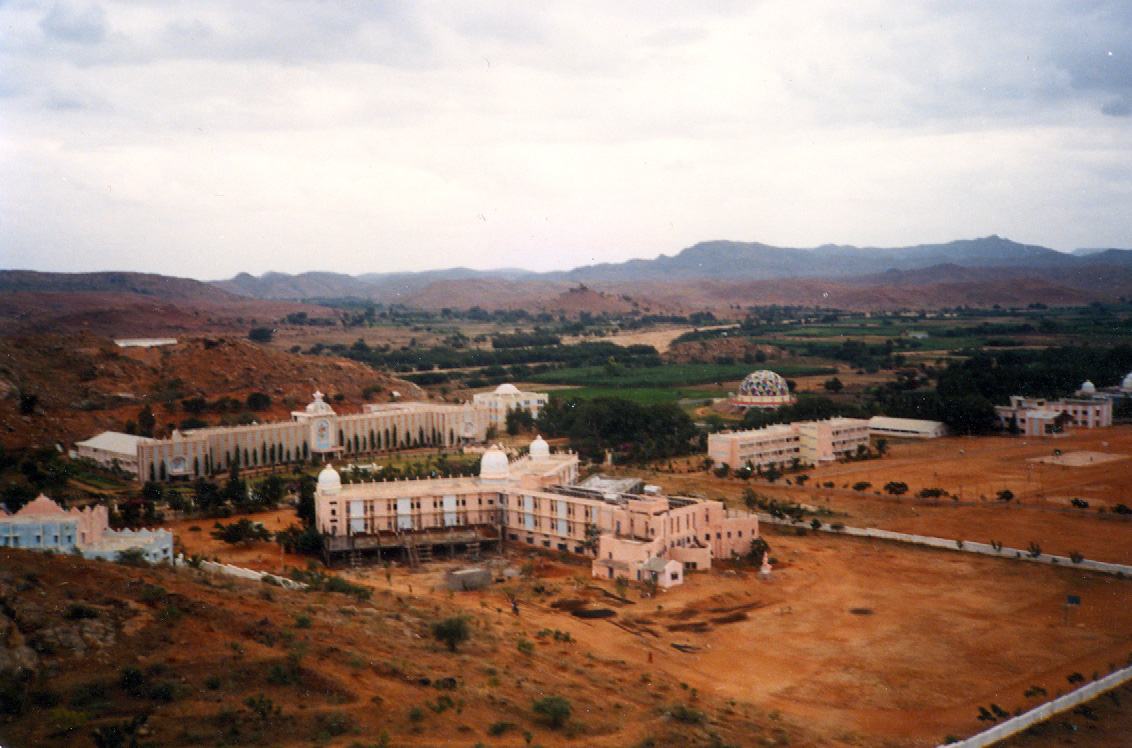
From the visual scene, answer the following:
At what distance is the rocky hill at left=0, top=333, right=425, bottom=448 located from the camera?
49812 mm

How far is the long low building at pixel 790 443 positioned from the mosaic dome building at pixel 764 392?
10578 mm

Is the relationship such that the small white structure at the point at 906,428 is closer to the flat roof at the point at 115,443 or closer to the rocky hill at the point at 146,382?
the rocky hill at the point at 146,382

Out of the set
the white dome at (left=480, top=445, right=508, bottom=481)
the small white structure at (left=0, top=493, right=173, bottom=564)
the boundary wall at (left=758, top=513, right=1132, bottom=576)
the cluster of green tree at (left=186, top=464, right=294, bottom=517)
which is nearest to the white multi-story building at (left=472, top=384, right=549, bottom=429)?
the cluster of green tree at (left=186, top=464, right=294, bottom=517)

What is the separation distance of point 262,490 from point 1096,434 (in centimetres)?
4328

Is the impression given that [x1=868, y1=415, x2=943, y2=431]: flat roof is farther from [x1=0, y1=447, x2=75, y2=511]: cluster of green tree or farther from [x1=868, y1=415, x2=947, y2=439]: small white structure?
[x1=0, y1=447, x2=75, y2=511]: cluster of green tree

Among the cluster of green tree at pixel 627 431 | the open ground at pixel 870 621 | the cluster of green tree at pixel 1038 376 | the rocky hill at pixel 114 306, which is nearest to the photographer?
the open ground at pixel 870 621

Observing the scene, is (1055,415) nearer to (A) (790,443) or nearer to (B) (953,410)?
(B) (953,410)

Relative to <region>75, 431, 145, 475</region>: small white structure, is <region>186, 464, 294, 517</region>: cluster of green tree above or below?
below

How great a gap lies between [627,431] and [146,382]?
32.1m

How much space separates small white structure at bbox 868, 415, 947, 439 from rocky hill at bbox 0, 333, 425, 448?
32080 millimetres

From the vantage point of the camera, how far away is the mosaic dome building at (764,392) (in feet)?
Answer: 210

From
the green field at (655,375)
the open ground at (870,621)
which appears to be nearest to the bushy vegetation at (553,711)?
the open ground at (870,621)

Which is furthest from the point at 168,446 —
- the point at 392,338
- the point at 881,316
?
the point at 881,316

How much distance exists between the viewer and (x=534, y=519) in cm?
3434
